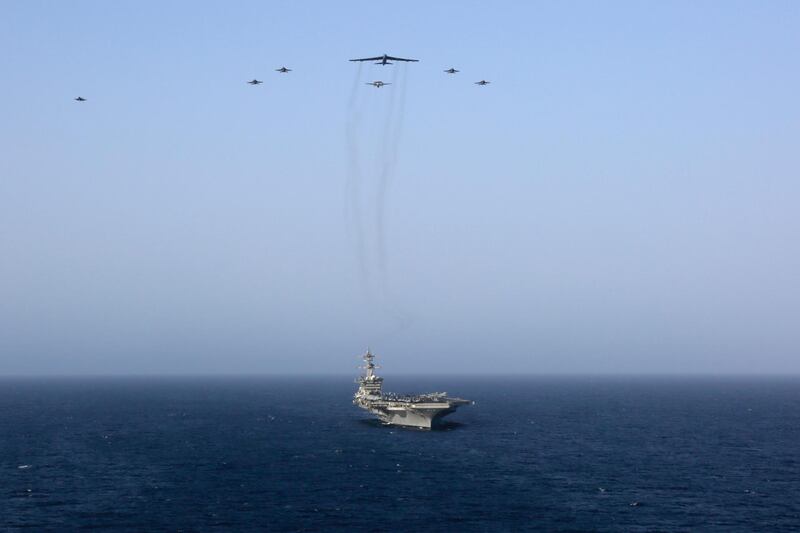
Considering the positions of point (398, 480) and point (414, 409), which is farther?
point (414, 409)

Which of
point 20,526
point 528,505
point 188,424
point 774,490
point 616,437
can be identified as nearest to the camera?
point 20,526

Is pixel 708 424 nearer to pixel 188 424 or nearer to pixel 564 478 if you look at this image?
pixel 564 478

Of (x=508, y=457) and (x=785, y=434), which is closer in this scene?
(x=508, y=457)

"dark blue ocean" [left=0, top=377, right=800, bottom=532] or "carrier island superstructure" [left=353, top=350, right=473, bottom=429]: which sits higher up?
"carrier island superstructure" [left=353, top=350, right=473, bottom=429]

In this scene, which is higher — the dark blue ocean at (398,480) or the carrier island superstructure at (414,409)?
the carrier island superstructure at (414,409)

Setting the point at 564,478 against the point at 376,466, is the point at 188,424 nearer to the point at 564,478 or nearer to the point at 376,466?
the point at 376,466

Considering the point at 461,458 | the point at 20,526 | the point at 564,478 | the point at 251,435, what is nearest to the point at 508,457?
the point at 461,458

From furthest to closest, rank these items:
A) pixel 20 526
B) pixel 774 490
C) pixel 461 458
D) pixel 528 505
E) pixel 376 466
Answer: pixel 461 458, pixel 376 466, pixel 774 490, pixel 528 505, pixel 20 526

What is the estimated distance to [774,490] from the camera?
10781cm

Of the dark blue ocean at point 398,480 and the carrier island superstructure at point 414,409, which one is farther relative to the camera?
the carrier island superstructure at point 414,409

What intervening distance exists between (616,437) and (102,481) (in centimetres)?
10388

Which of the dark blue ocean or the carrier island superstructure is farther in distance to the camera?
the carrier island superstructure

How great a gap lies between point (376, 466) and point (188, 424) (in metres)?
87.4

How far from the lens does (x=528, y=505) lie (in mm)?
96625
